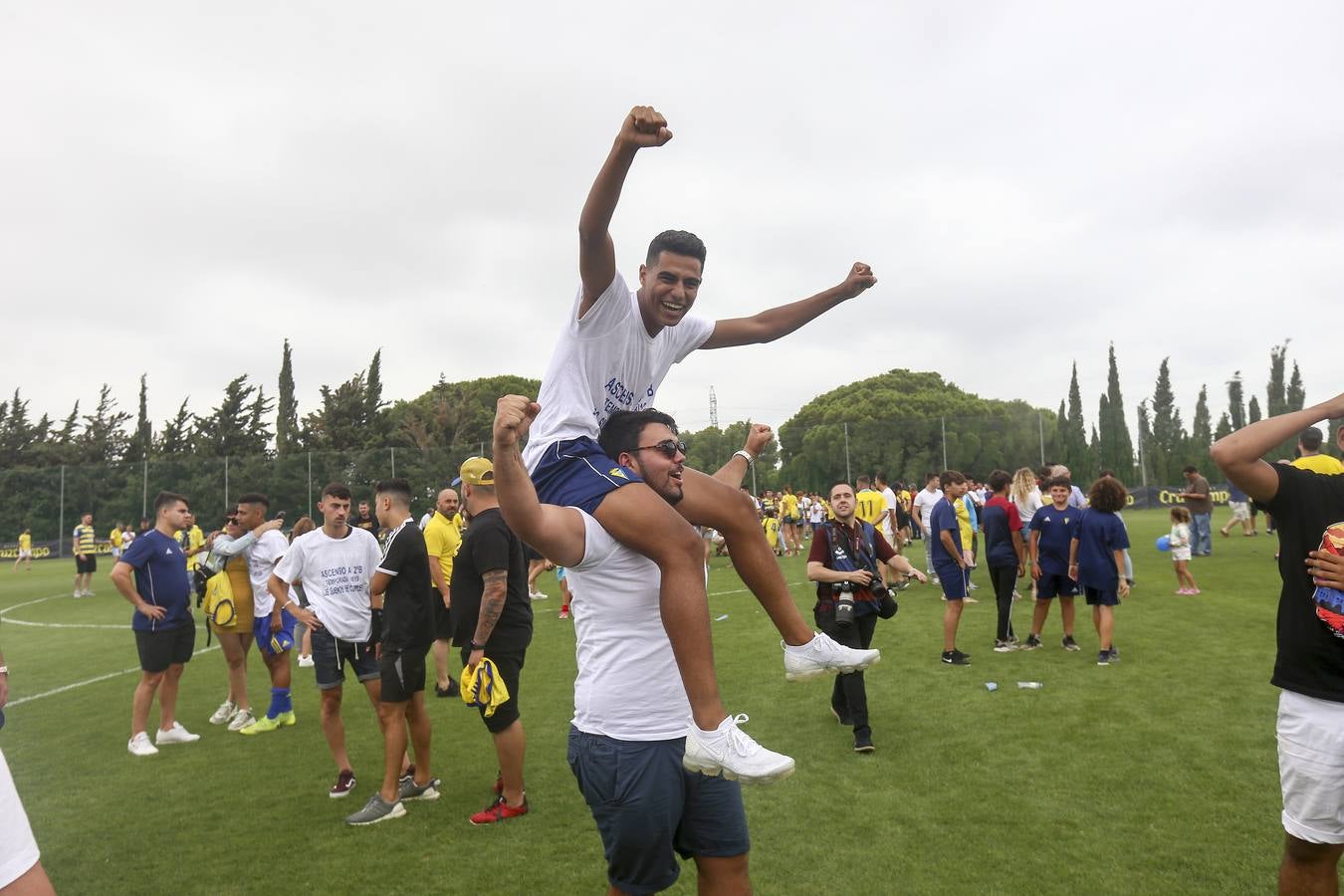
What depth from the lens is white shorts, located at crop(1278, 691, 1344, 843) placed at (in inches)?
123

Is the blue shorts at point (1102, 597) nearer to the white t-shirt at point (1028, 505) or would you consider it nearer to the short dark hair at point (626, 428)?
the white t-shirt at point (1028, 505)

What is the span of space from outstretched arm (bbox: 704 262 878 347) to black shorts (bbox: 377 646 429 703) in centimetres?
331

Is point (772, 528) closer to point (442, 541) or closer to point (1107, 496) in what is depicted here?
point (1107, 496)

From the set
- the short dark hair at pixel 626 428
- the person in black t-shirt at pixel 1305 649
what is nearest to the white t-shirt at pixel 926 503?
the person in black t-shirt at pixel 1305 649

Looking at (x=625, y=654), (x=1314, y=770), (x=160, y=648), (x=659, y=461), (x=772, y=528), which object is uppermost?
(x=659, y=461)

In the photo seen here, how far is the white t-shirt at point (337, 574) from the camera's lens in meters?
6.50

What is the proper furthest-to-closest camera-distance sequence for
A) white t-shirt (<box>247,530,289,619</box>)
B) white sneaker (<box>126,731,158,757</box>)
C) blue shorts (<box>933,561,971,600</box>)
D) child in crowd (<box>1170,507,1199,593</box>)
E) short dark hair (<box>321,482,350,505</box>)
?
child in crowd (<box>1170,507,1199,593</box>)
blue shorts (<box>933,561,971,600</box>)
white t-shirt (<box>247,530,289,619</box>)
white sneaker (<box>126,731,158,757</box>)
short dark hair (<box>321,482,350,505</box>)

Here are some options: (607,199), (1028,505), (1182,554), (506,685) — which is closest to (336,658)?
(506,685)

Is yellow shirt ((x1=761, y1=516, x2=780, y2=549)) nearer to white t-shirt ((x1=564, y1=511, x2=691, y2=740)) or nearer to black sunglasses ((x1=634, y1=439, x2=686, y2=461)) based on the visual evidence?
black sunglasses ((x1=634, y1=439, x2=686, y2=461))

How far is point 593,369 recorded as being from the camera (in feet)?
11.1

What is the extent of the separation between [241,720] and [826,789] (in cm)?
598

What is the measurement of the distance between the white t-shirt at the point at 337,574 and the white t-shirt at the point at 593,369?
3.85 metres

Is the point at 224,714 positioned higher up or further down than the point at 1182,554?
further down

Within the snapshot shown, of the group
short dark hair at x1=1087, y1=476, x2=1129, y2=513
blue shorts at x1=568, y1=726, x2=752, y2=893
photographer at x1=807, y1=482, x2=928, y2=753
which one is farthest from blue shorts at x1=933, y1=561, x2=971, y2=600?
blue shorts at x1=568, y1=726, x2=752, y2=893
